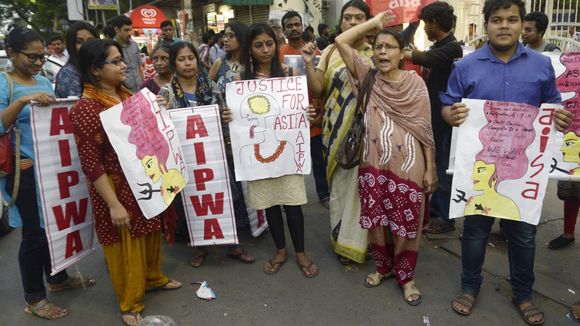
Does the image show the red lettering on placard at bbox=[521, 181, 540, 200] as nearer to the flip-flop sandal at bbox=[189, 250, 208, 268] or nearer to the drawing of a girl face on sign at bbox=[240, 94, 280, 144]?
the drawing of a girl face on sign at bbox=[240, 94, 280, 144]

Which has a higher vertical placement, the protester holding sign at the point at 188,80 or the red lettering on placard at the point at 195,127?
the protester holding sign at the point at 188,80

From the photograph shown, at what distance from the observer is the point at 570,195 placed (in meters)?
3.35

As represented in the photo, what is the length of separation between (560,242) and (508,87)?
1.84 metres

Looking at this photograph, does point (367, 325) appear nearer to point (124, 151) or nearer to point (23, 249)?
point (124, 151)

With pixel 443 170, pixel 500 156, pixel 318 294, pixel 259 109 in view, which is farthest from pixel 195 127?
pixel 443 170

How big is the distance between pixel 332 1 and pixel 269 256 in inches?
616

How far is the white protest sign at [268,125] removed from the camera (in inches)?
118

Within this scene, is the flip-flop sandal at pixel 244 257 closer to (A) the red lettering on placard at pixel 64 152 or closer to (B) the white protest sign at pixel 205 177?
(B) the white protest sign at pixel 205 177

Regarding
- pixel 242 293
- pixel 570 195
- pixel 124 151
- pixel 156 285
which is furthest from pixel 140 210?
pixel 570 195

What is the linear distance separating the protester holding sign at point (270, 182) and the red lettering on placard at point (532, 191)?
1424mm

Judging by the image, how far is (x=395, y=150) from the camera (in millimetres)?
2684

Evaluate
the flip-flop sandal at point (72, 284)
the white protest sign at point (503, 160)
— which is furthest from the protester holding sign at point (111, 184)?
the white protest sign at point (503, 160)

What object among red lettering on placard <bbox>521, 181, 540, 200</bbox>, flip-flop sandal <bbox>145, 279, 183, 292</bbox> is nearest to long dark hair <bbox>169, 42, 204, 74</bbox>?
flip-flop sandal <bbox>145, 279, 183, 292</bbox>

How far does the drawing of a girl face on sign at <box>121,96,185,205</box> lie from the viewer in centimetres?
247
